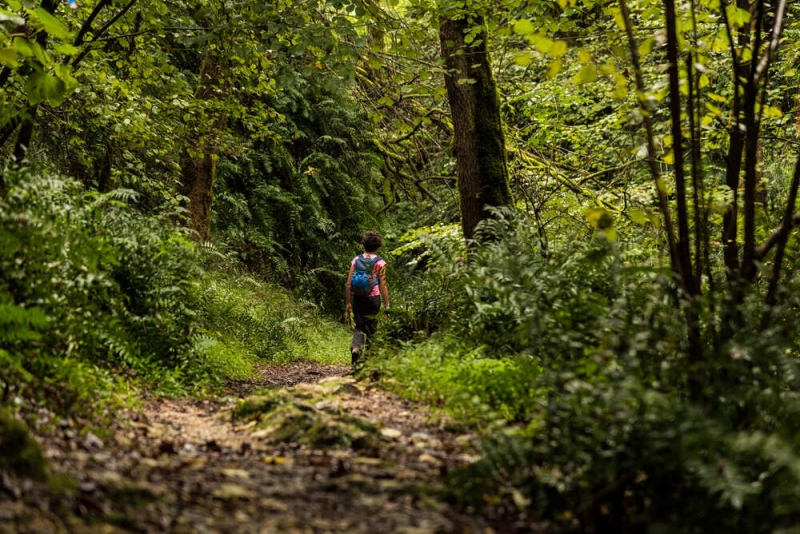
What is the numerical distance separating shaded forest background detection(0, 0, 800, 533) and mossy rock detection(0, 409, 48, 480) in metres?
0.02

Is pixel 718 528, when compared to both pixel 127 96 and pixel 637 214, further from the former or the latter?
pixel 127 96

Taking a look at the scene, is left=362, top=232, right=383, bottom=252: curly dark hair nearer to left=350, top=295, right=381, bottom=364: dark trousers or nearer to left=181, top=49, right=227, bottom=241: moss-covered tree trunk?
left=350, top=295, right=381, bottom=364: dark trousers

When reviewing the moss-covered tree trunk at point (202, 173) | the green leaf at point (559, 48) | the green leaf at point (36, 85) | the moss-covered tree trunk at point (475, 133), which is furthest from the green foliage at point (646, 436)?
the moss-covered tree trunk at point (202, 173)

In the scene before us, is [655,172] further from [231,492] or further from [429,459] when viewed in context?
[231,492]

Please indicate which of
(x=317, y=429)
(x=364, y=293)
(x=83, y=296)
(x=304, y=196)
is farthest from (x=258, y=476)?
(x=304, y=196)

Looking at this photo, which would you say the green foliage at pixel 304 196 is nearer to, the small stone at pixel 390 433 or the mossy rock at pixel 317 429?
the mossy rock at pixel 317 429

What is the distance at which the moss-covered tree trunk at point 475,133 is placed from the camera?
8.38 metres

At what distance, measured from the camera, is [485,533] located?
2.77 m

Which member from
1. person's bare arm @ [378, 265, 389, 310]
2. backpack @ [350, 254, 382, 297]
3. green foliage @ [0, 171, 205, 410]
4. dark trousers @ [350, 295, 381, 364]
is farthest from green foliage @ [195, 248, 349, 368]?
person's bare arm @ [378, 265, 389, 310]

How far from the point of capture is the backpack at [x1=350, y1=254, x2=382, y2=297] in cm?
873

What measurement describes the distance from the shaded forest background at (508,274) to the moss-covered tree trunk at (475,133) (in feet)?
0.10

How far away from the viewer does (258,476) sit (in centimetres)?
340

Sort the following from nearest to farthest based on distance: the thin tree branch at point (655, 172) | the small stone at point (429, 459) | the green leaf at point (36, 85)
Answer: the small stone at point (429, 459), the thin tree branch at point (655, 172), the green leaf at point (36, 85)

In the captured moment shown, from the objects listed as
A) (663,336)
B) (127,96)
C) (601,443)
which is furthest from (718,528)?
(127,96)
